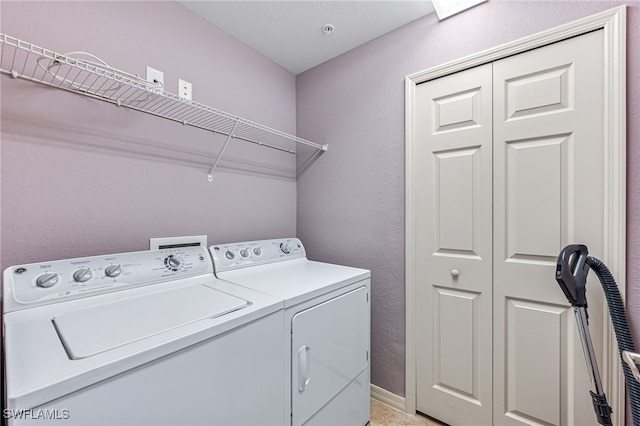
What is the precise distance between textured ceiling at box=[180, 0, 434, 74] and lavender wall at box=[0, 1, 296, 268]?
0.41 feet

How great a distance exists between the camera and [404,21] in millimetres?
1733

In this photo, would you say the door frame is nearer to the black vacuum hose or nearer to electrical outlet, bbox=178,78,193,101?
the black vacuum hose

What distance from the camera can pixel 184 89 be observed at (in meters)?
1.61

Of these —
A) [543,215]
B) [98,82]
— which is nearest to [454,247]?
[543,215]

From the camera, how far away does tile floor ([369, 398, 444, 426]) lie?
1656mm

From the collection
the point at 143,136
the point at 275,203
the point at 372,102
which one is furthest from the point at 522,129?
the point at 143,136

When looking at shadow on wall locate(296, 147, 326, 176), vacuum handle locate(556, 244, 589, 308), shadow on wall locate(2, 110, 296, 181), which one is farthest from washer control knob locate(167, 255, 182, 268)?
vacuum handle locate(556, 244, 589, 308)

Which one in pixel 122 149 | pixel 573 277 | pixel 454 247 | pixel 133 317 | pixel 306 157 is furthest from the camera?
pixel 306 157

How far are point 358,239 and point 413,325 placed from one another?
670mm

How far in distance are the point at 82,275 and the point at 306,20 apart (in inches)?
72.4

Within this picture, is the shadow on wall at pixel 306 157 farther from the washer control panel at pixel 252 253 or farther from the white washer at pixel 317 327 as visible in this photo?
the white washer at pixel 317 327

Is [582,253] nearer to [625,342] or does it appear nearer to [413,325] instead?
[625,342]

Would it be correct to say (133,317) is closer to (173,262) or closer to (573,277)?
(173,262)

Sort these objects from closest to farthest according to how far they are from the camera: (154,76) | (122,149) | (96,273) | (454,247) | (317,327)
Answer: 1. (96,273)
2. (317,327)
3. (122,149)
4. (154,76)
5. (454,247)
